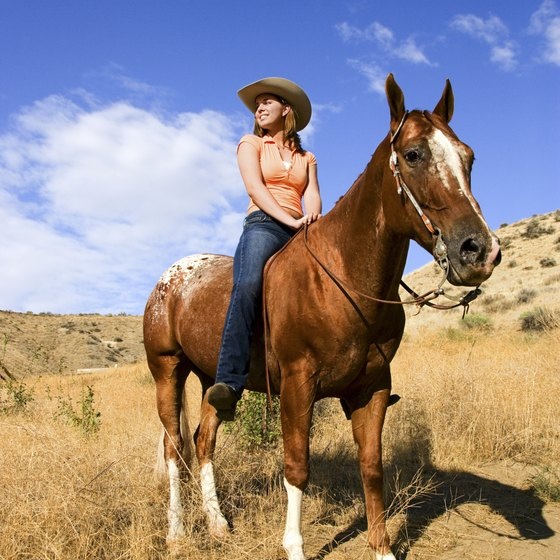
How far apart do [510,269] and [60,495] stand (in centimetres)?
3689

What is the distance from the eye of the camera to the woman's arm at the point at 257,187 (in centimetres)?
393

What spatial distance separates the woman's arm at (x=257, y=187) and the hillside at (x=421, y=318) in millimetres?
15905

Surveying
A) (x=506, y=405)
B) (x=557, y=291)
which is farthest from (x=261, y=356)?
(x=557, y=291)

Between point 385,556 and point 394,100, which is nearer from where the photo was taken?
point 394,100

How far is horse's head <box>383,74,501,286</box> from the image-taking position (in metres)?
2.62

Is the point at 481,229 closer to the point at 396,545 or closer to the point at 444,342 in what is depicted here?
the point at 396,545

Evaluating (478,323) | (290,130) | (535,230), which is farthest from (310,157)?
(535,230)

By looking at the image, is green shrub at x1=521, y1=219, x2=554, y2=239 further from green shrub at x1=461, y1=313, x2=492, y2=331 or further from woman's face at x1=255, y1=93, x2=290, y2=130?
woman's face at x1=255, y1=93, x2=290, y2=130

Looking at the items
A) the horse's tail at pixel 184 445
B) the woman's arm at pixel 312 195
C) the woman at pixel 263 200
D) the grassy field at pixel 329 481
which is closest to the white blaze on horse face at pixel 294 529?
→ the grassy field at pixel 329 481

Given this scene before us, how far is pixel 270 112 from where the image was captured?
4305mm

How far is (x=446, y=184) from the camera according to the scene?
278 cm

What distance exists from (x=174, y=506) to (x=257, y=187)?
8.37ft

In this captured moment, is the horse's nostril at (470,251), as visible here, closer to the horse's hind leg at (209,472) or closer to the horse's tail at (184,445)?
the horse's hind leg at (209,472)

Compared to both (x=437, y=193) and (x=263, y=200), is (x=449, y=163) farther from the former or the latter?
(x=263, y=200)
